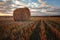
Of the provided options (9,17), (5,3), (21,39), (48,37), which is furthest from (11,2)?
(48,37)

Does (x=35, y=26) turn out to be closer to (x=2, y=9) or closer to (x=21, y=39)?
(x=21, y=39)

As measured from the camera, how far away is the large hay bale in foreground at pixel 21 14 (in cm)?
297

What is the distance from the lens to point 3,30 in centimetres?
291

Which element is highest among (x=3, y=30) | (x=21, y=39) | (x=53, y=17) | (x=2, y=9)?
(x=2, y=9)

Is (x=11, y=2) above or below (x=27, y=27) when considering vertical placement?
above

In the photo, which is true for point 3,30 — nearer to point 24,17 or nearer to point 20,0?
point 24,17

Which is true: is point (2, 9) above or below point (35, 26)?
above

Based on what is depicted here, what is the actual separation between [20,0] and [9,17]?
16.9 inches

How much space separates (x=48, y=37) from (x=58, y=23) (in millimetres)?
359

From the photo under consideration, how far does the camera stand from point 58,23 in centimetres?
288

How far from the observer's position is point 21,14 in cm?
297

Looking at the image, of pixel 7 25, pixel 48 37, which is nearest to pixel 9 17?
pixel 7 25

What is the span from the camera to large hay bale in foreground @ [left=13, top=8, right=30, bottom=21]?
2.97 meters

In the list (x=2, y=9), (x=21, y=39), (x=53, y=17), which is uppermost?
(x=2, y=9)
